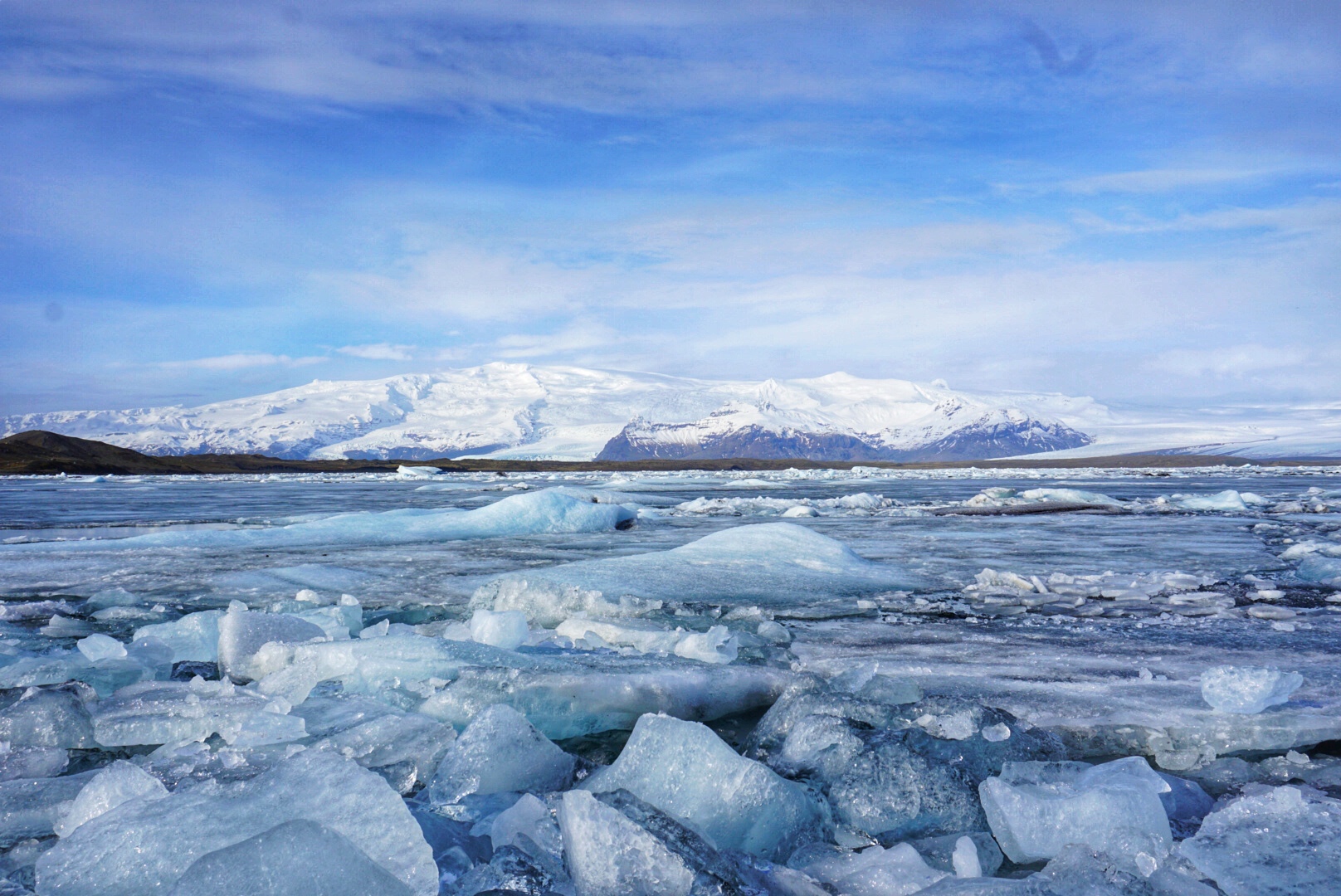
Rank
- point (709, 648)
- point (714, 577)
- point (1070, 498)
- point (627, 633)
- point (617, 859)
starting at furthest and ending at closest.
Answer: point (1070, 498)
point (714, 577)
point (627, 633)
point (709, 648)
point (617, 859)

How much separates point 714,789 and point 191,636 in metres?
2.68

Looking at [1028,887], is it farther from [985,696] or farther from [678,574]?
[678,574]

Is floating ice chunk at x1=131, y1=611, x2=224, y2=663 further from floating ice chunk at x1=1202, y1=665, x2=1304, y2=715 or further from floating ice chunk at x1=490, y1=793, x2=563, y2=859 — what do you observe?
floating ice chunk at x1=1202, y1=665, x2=1304, y2=715

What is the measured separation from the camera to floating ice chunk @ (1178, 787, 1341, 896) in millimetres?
1366

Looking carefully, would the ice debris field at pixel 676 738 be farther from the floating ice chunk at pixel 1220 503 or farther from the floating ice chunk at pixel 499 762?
the floating ice chunk at pixel 1220 503

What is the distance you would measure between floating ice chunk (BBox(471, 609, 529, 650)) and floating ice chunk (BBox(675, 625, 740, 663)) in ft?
2.19

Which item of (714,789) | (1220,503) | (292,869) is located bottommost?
(1220,503)

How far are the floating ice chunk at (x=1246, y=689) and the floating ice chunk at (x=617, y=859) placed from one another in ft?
6.15

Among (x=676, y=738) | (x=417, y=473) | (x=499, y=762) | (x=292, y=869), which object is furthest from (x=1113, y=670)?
(x=417, y=473)

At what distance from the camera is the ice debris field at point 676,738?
1.37m

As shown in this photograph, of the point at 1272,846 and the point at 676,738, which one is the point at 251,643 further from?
the point at 1272,846

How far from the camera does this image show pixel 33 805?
1.71 meters

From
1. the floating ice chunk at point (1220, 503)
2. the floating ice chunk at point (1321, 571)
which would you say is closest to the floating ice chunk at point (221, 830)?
the floating ice chunk at point (1321, 571)

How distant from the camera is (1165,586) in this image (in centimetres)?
481
